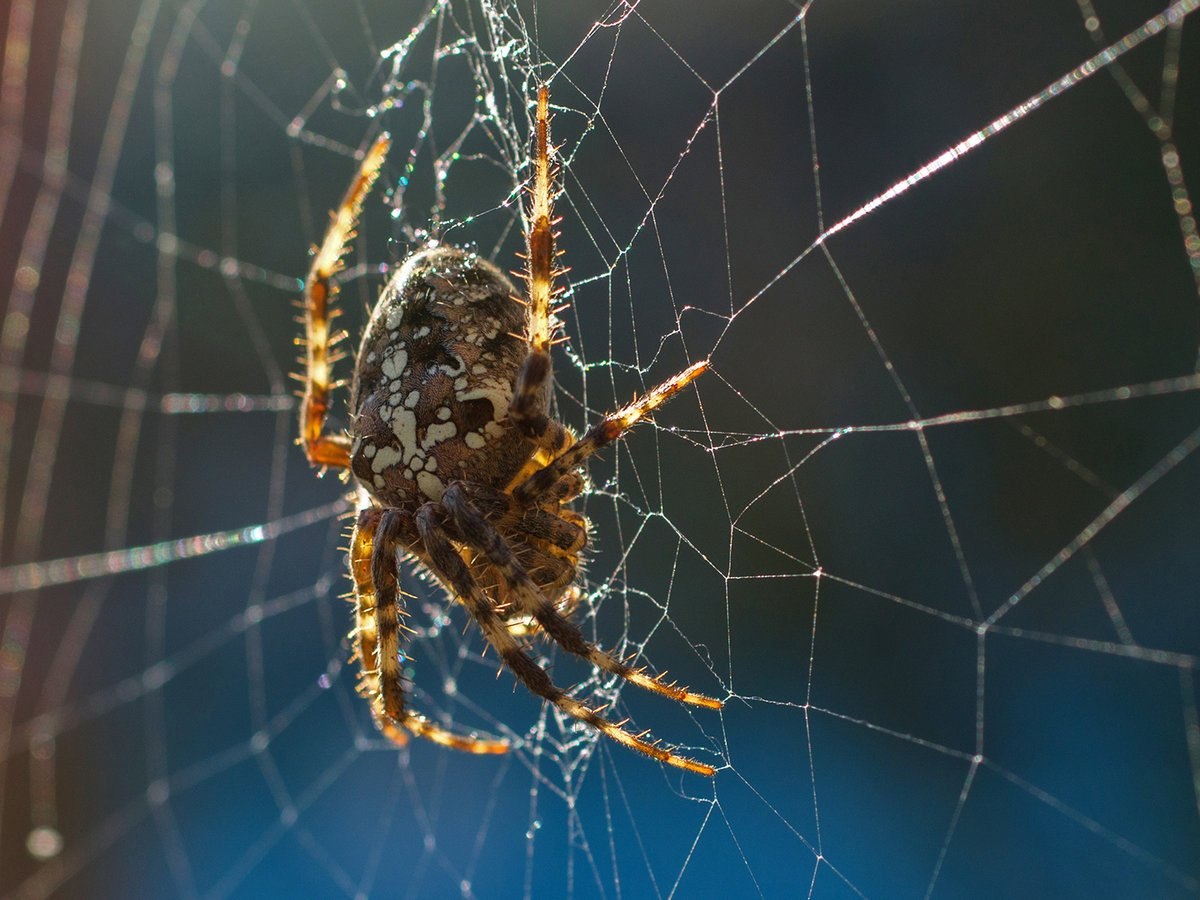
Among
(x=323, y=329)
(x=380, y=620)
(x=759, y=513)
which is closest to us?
(x=380, y=620)

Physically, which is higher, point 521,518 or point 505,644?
point 521,518

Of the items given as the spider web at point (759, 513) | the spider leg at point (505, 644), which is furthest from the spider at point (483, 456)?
the spider web at point (759, 513)

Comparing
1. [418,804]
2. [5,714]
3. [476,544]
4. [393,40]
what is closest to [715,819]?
[476,544]

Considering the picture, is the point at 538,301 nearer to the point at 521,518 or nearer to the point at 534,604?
the point at 521,518

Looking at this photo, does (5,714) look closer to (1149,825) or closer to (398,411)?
(398,411)

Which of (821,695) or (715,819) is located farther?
(821,695)

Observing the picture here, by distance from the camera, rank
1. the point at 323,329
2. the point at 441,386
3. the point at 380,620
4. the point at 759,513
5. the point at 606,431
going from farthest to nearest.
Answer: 1. the point at 759,513
2. the point at 323,329
3. the point at 380,620
4. the point at 441,386
5. the point at 606,431

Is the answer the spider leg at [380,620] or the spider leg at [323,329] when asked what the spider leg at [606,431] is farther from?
the spider leg at [323,329]

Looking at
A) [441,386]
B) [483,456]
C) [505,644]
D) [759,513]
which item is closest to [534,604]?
[505,644]
